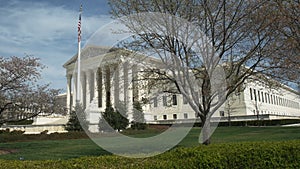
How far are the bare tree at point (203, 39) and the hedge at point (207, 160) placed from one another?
10.2 feet

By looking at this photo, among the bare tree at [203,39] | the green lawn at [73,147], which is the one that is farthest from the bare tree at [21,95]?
the bare tree at [203,39]

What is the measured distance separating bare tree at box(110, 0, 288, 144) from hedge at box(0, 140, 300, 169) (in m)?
3.11

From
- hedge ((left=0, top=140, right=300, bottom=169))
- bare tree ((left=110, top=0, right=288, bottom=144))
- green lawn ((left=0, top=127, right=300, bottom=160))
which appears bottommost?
green lawn ((left=0, top=127, right=300, bottom=160))

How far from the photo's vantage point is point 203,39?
32.1ft

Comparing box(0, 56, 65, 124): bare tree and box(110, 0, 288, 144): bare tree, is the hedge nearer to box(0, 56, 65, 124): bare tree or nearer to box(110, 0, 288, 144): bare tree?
box(110, 0, 288, 144): bare tree

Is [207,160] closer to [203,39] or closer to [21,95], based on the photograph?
[203,39]

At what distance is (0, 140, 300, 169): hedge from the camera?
5.71m

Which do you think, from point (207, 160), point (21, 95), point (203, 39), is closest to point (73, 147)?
point (21, 95)

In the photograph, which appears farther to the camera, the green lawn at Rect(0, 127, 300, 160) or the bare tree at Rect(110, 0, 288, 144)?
the green lawn at Rect(0, 127, 300, 160)

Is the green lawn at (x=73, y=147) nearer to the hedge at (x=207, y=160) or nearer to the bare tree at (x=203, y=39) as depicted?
the bare tree at (x=203, y=39)

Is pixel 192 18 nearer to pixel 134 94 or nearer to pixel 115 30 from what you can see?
pixel 115 30

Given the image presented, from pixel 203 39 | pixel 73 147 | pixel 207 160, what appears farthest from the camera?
pixel 73 147

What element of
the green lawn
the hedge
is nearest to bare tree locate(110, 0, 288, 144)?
the hedge

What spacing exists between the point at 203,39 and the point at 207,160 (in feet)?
16.5
